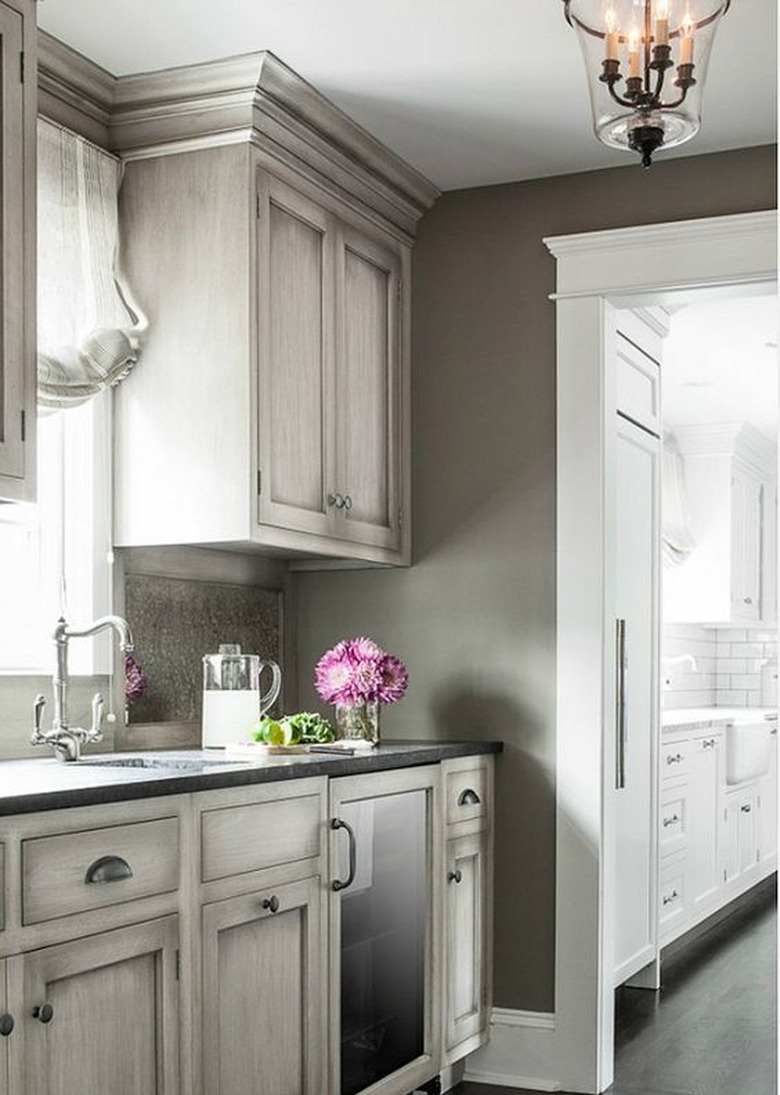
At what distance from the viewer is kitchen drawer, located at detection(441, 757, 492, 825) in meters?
3.85

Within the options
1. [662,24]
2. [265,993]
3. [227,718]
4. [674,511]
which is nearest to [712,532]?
[674,511]

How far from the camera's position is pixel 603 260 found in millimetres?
4094

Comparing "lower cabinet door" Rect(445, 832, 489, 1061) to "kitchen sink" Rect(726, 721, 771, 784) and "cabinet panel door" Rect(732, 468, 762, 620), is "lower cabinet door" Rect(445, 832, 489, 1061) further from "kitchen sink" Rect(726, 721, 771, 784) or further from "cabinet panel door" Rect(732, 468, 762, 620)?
"cabinet panel door" Rect(732, 468, 762, 620)

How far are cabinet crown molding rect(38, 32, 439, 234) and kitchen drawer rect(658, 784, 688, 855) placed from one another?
10.0ft

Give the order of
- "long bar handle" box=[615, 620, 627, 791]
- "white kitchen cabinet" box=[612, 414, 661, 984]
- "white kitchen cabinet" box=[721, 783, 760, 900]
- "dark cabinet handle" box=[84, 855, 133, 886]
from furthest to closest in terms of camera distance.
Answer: "white kitchen cabinet" box=[721, 783, 760, 900] < "white kitchen cabinet" box=[612, 414, 661, 984] < "long bar handle" box=[615, 620, 627, 791] < "dark cabinet handle" box=[84, 855, 133, 886]

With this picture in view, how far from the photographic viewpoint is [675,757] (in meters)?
5.91

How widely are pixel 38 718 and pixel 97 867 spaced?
0.86m

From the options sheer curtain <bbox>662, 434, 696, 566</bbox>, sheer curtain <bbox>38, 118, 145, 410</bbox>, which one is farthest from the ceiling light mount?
sheer curtain <bbox>662, 434, 696, 566</bbox>

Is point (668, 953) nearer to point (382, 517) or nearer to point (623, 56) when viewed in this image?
point (382, 517)

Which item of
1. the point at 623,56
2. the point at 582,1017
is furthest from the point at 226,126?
the point at 582,1017

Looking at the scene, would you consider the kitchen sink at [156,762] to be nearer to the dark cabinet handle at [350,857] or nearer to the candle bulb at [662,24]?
the dark cabinet handle at [350,857]

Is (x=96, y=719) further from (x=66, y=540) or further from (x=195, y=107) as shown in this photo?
(x=195, y=107)

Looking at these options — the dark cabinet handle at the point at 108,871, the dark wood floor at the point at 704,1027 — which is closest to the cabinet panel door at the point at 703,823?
the dark wood floor at the point at 704,1027

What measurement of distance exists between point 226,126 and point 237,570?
1.25 meters
